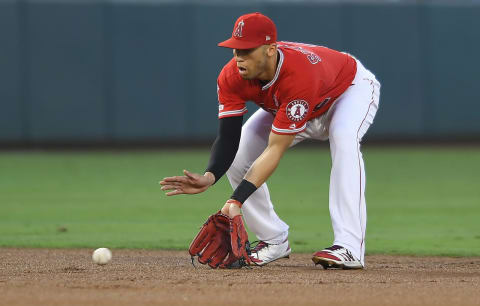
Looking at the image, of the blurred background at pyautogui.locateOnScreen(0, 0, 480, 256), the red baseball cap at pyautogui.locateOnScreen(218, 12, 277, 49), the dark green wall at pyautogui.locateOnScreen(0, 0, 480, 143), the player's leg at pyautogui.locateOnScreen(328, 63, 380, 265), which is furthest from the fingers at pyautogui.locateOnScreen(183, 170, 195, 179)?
the dark green wall at pyautogui.locateOnScreen(0, 0, 480, 143)

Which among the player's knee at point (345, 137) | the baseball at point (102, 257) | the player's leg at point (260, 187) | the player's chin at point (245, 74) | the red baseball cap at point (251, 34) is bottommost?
the baseball at point (102, 257)

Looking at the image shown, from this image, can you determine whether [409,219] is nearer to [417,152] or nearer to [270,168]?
[270,168]

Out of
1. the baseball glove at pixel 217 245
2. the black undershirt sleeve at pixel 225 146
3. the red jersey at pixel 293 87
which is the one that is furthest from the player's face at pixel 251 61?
the baseball glove at pixel 217 245

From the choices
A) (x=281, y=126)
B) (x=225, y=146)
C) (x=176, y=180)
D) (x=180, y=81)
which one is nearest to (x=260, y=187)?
(x=225, y=146)

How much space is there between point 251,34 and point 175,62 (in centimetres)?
1330

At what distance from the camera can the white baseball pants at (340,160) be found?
16.2ft

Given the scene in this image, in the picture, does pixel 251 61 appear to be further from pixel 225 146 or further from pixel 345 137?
pixel 345 137

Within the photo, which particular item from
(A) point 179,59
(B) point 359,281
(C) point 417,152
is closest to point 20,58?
(A) point 179,59

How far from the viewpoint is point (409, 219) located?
8.12 m

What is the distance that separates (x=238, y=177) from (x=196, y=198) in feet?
15.0

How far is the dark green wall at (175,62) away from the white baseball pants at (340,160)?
1221 cm

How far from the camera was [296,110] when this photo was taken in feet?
15.7

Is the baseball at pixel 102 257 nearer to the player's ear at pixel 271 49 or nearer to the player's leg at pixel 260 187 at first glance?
the player's leg at pixel 260 187

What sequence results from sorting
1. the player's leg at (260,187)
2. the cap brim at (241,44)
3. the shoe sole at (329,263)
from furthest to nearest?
the player's leg at (260,187)
the shoe sole at (329,263)
the cap brim at (241,44)
